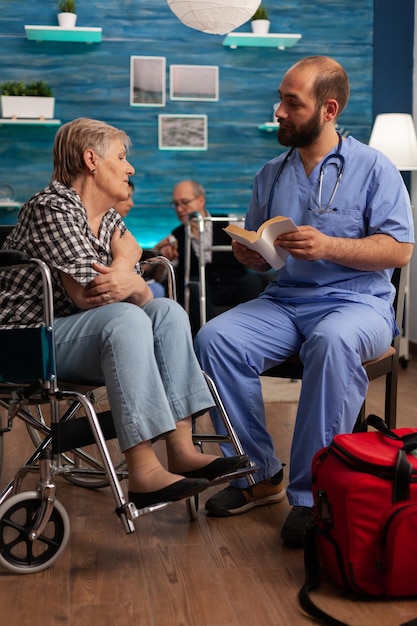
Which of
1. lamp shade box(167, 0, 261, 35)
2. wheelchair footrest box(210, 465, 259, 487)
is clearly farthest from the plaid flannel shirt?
lamp shade box(167, 0, 261, 35)

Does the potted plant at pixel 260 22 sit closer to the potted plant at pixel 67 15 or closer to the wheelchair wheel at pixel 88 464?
the potted plant at pixel 67 15

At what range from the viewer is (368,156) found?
8.22 feet

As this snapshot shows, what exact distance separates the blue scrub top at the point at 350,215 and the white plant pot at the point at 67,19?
121 inches

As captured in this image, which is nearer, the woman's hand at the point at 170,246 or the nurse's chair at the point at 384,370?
the nurse's chair at the point at 384,370

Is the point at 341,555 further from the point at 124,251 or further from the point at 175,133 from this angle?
the point at 175,133

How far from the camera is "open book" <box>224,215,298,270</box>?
225 cm

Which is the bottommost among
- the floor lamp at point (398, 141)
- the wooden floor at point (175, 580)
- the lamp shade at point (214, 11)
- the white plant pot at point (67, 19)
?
the wooden floor at point (175, 580)

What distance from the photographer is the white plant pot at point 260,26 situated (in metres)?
5.31

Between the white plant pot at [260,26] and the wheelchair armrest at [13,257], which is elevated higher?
the white plant pot at [260,26]

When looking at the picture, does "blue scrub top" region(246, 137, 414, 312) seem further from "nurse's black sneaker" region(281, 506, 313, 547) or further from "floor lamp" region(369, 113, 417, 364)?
"floor lamp" region(369, 113, 417, 364)

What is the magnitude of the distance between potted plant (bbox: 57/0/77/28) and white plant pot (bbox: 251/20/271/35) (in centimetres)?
107

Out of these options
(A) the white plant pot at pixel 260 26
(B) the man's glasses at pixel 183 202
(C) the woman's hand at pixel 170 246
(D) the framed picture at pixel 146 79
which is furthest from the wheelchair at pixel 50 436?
(A) the white plant pot at pixel 260 26

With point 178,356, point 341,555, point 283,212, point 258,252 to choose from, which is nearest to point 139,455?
point 178,356

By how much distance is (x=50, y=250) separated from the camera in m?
2.07
